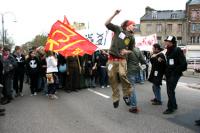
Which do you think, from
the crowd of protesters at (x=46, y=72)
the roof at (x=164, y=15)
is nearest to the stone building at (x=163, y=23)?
the roof at (x=164, y=15)

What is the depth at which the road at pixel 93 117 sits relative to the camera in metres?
8.10

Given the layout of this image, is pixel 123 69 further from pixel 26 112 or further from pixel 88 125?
pixel 26 112

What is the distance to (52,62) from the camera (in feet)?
44.1

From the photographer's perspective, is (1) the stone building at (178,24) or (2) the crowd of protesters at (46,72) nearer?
(2) the crowd of protesters at (46,72)

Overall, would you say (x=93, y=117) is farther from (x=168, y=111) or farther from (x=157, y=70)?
(x=157, y=70)

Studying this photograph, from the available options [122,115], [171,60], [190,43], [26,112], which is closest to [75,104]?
[26,112]

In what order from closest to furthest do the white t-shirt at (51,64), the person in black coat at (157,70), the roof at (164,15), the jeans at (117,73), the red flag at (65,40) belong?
the jeans at (117,73)
the person in black coat at (157,70)
the red flag at (65,40)
the white t-shirt at (51,64)
the roof at (164,15)

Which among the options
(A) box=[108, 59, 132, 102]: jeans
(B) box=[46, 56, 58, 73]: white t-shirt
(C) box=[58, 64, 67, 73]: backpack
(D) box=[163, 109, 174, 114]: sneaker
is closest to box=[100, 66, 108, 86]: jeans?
(C) box=[58, 64, 67, 73]: backpack

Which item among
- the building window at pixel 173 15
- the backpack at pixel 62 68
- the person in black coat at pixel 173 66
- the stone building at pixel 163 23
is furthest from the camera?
the building window at pixel 173 15

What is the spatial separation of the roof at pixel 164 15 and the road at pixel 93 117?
8086 centimetres

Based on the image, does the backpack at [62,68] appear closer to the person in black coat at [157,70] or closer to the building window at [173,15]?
the person in black coat at [157,70]

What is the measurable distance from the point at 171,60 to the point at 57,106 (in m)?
3.52

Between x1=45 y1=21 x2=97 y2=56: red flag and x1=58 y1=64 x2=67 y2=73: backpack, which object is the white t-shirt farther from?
x1=58 y1=64 x2=67 y2=73: backpack

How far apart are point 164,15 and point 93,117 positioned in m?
86.3
